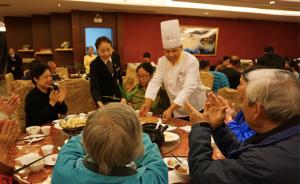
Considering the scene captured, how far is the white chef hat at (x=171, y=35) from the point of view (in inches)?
99.3

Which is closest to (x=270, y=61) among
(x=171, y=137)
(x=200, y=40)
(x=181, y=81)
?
(x=181, y=81)

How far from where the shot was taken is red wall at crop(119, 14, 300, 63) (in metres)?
8.38

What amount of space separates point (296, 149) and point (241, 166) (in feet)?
0.62

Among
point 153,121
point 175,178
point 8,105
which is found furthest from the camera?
point 153,121

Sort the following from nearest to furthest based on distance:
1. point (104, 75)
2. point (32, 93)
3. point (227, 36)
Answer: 1. point (32, 93)
2. point (104, 75)
3. point (227, 36)

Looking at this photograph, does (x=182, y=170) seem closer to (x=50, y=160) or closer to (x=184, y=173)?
(x=184, y=173)

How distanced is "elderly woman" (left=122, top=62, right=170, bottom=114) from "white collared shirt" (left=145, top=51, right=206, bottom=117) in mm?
139

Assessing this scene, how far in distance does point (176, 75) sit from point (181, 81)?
0.08 metres

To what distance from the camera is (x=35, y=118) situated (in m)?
2.32

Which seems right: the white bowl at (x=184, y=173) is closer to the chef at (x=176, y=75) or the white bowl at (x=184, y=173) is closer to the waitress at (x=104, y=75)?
the chef at (x=176, y=75)

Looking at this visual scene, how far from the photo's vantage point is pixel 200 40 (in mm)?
9305

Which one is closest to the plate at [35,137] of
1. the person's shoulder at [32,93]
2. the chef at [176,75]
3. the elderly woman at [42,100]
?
the elderly woman at [42,100]

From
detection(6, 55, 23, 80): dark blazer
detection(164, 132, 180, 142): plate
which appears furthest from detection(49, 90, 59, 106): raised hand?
detection(6, 55, 23, 80): dark blazer

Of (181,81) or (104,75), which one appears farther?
(104,75)
